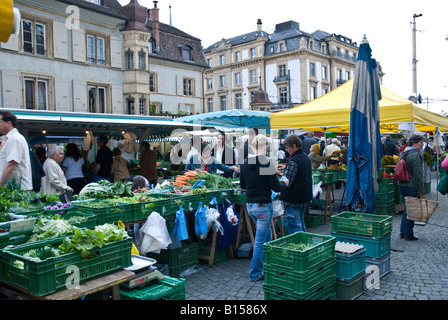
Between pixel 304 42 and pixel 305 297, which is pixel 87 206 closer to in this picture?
pixel 305 297

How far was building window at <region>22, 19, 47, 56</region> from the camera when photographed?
1938 centimetres

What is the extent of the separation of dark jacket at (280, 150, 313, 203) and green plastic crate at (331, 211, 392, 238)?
523 mm

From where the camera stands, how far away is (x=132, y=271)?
3410 millimetres

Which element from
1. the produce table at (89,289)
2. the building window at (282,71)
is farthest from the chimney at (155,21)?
the produce table at (89,289)

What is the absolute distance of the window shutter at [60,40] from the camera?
20.4 m

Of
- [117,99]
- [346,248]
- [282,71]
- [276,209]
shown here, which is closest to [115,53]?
[117,99]

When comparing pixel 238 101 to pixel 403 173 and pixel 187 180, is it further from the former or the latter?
pixel 187 180

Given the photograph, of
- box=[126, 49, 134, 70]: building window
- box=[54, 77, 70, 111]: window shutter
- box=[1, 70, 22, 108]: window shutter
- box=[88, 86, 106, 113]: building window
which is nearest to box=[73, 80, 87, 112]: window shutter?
box=[54, 77, 70, 111]: window shutter

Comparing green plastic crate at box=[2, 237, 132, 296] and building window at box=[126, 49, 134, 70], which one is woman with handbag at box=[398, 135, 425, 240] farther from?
building window at box=[126, 49, 134, 70]

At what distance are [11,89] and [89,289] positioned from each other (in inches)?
761

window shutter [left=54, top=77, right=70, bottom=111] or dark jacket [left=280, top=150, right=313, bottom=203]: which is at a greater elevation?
window shutter [left=54, top=77, right=70, bottom=111]

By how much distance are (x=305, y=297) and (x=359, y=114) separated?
3.63 meters
